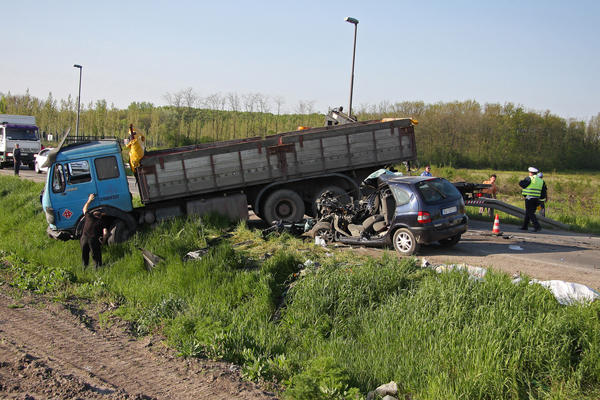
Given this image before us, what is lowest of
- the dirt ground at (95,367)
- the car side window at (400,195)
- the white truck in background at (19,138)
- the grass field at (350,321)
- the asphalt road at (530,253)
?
the dirt ground at (95,367)

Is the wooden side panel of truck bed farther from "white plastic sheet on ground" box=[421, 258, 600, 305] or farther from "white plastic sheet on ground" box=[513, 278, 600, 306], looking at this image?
"white plastic sheet on ground" box=[513, 278, 600, 306]

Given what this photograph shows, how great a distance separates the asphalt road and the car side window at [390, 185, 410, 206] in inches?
45.1

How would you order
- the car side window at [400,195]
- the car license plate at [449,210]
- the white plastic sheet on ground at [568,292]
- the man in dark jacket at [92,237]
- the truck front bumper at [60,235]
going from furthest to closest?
1. the truck front bumper at [60,235]
2. the man in dark jacket at [92,237]
3. the car side window at [400,195]
4. the car license plate at [449,210]
5. the white plastic sheet on ground at [568,292]

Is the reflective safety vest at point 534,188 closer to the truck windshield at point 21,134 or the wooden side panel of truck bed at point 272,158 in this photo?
the wooden side panel of truck bed at point 272,158

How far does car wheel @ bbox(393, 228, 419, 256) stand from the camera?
9.26 m

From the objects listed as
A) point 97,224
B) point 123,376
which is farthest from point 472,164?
point 123,376

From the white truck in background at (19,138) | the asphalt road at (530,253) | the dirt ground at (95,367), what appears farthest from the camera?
the white truck in background at (19,138)

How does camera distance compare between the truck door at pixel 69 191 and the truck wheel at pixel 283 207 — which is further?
the truck wheel at pixel 283 207

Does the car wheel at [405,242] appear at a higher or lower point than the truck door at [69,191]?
lower

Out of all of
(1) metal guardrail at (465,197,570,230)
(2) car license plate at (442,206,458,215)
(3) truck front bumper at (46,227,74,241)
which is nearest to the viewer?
(2) car license plate at (442,206,458,215)

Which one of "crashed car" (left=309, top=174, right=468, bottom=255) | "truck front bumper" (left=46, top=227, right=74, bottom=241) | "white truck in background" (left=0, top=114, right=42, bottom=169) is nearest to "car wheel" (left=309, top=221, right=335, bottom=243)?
"crashed car" (left=309, top=174, right=468, bottom=255)

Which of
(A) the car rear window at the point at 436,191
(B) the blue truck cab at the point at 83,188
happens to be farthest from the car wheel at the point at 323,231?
(B) the blue truck cab at the point at 83,188

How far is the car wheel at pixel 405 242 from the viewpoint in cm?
926

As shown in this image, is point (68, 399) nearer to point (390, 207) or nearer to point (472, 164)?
point (390, 207)
